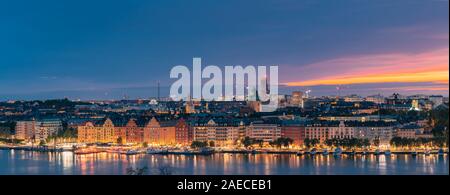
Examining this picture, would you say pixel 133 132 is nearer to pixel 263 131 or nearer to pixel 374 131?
pixel 263 131

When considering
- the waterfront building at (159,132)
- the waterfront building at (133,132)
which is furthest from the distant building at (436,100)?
the waterfront building at (133,132)

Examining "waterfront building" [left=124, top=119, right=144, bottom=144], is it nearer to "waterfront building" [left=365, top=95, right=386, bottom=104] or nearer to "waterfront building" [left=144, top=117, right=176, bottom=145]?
"waterfront building" [left=144, top=117, right=176, bottom=145]

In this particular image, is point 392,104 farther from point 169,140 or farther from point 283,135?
point 169,140

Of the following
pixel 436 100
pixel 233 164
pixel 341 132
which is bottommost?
pixel 233 164

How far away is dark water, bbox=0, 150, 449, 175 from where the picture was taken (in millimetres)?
8438

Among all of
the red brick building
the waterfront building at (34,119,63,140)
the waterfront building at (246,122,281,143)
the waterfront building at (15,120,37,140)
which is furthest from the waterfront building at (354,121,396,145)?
the waterfront building at (15,120,37,140)

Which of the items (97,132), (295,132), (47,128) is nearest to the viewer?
(295,132)

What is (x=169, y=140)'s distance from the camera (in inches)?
550

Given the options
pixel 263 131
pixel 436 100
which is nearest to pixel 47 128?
pixel 263 131

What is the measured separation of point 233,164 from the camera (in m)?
9.56

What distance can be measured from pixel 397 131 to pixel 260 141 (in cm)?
212

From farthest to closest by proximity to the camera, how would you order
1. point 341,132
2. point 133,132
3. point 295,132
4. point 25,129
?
1. point 25,129
2. point 133,132
3. point 295,132
4. point 341,132

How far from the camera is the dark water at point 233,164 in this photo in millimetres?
8438
